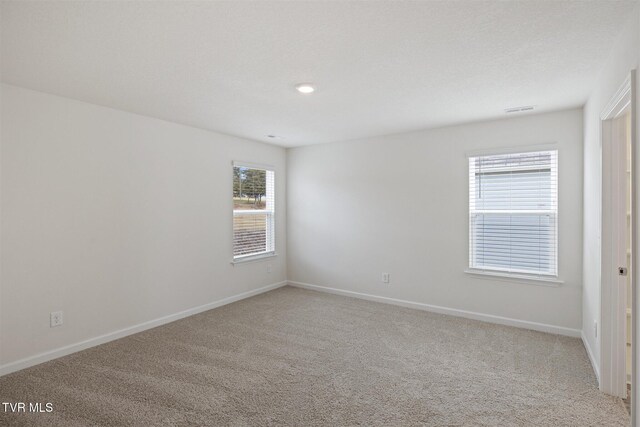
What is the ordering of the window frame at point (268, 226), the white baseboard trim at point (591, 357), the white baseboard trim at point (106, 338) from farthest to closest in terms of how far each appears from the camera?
the window frame at point (268, 226), the white baseboard trim at point (106, 338), the white baseboard trim at point (591, 357)

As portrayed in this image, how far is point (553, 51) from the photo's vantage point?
89.0 inches

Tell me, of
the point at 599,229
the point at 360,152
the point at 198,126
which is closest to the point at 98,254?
the point at 198,126

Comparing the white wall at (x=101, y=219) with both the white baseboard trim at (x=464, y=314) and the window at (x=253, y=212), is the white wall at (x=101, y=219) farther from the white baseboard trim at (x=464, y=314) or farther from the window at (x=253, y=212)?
the white baseboard trim at (x=464, y=314)

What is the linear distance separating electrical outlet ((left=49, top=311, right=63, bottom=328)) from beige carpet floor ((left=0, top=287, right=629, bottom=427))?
0.31m

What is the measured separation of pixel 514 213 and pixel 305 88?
2.73 meters

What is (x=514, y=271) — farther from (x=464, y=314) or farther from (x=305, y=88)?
(x=305, y=88)

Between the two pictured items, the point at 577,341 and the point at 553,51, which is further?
the point at 577,341

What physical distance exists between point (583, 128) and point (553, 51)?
1707mm

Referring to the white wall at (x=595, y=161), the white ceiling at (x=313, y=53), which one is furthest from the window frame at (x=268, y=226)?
the white wall at (x=595, y=161)

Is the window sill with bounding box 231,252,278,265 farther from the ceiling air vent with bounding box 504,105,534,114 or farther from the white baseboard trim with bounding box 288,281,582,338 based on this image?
the ceiling air vent with bounding box 504,105,534,114

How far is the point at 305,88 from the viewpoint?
289 cm

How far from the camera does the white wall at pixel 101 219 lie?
2.89 meters

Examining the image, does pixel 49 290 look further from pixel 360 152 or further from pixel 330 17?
pixel 360 152

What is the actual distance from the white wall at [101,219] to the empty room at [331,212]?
0.02 meters
